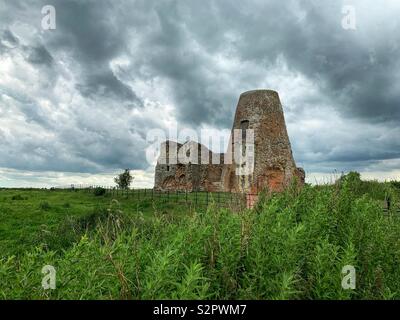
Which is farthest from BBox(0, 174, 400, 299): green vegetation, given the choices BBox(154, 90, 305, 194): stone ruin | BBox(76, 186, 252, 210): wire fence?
BBox(154, 90, 305, 194): stone ruin

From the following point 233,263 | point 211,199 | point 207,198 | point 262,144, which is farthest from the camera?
point 207,198

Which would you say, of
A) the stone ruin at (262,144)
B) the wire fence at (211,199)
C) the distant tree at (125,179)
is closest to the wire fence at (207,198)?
the wire fence at (211,199)

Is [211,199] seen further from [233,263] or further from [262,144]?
[262,144]

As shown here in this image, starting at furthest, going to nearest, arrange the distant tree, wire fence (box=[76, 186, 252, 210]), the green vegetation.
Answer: the distant tree, wire fence (box=[76, 186, 252, 210]), the green vegetation

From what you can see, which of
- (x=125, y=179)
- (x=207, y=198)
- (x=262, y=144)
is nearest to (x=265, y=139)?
(x=262, y=144)

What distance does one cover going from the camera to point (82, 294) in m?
3.02

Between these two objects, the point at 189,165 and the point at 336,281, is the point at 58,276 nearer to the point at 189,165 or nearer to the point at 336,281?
the point at 336,281

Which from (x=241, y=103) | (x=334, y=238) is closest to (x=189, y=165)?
(x=241, y=103)

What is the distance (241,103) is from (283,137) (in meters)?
3.91

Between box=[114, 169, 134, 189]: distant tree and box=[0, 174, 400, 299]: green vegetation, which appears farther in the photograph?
box=[114, 169, 134, 189]: distant tree

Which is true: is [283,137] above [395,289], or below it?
above

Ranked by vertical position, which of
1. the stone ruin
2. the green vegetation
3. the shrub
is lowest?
the green vegetation

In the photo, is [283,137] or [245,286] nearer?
[245,286]

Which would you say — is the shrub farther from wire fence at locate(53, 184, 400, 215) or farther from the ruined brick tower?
the ruined brick tower
